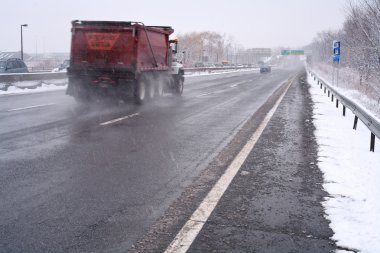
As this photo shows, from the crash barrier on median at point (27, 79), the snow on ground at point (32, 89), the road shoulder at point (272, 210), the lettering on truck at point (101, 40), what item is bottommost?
the road shoulder at point (272, 210)

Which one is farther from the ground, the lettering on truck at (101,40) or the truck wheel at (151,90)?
the lettering on truck at (101,40)

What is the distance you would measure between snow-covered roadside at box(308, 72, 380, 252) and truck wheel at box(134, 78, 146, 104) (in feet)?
23.0

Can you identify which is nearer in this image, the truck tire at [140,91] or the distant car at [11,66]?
the truck tire at [140,91]

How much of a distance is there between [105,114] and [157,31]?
5.74m

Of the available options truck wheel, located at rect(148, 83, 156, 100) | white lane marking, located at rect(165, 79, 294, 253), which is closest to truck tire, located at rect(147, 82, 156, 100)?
truck wheel, located at rect(148, 83, 156, 100)

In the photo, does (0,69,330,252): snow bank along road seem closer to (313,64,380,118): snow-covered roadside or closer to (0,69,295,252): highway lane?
(0,69,295,252): highway lane

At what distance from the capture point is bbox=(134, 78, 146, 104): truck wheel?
14.1 meters

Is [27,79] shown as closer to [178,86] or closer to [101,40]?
[178,86]

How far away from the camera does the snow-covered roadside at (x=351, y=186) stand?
357cm

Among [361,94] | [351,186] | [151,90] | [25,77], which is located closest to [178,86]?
[151,90]

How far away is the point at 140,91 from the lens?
47.4 feet

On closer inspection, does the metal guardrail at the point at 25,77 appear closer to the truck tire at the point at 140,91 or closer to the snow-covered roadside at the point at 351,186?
the truck tire at the point at 140,91

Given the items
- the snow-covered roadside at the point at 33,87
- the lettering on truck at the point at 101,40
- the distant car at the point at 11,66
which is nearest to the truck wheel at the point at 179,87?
the lettering on truck at the point at 101,40

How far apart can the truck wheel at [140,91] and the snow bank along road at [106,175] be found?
10.1 feet
